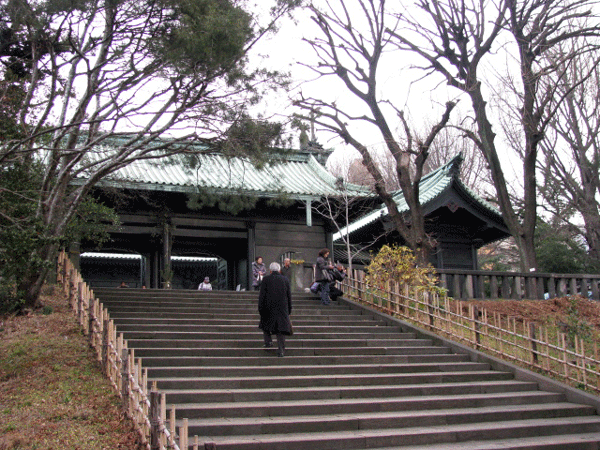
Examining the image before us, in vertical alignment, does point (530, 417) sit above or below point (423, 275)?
below

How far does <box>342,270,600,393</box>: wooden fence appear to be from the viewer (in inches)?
399

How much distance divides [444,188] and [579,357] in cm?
1085

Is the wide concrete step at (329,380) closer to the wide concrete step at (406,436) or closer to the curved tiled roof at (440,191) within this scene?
the wide concrete step at (406,436)

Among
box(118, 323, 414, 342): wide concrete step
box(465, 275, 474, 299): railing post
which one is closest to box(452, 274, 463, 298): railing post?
box(465, 275, 474, 299): railing post

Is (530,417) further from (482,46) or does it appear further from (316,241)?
(316,241)

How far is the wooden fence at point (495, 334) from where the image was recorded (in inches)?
399

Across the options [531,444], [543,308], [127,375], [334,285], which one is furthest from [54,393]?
[543,308]

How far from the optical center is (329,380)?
371 inches

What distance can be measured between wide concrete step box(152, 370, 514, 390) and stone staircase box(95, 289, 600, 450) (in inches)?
0.6

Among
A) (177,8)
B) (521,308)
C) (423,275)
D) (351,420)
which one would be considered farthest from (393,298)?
(177,8)

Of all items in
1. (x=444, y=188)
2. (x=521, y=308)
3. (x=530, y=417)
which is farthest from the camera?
(x=444, y=188)

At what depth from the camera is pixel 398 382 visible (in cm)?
992

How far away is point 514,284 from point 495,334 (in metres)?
4.82

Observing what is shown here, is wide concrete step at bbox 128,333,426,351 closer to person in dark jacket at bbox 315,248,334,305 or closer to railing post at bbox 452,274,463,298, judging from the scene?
person in dark jacket at bbox 315,248,334,305
